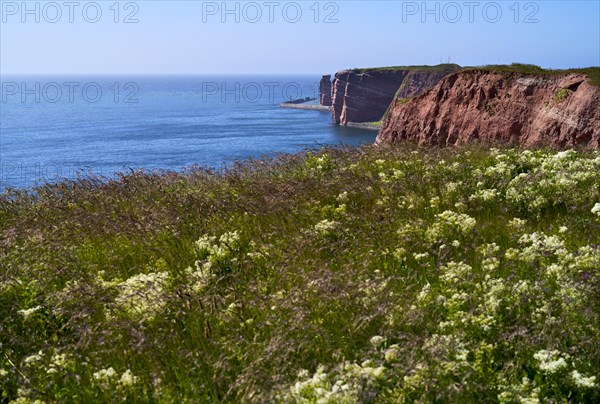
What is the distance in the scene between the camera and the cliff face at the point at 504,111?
65.5 ft

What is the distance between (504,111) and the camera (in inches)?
936

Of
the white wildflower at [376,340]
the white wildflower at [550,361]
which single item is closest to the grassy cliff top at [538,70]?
the white wildflower at [550,361]

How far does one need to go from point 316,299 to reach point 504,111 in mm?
20118

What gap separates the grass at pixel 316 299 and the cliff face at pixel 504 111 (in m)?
10.2

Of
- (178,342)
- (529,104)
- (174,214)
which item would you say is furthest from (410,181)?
(529,104)

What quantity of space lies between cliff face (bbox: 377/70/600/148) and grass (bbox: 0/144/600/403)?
10202mm

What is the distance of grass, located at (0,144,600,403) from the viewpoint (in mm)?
4688

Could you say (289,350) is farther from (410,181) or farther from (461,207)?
(410,181)

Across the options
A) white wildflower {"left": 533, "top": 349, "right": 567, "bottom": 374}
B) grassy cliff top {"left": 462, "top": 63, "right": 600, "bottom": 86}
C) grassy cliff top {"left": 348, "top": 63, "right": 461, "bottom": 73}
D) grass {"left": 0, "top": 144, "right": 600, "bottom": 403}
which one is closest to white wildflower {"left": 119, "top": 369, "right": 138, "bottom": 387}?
grass {"left": 0, "top": 144, "right": 600, "bottom": 403}

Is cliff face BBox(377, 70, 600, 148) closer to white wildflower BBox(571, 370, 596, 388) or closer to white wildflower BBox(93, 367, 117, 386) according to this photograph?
white wildflower BBox(571, 370, 596, 388)

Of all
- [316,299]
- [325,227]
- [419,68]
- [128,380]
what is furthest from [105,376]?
[419,68]

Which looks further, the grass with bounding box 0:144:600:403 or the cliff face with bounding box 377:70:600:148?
the cliff face with bounding box 377:70:600:148

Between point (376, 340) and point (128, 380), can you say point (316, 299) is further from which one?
point (128, 380)

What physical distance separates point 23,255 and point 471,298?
544cm
